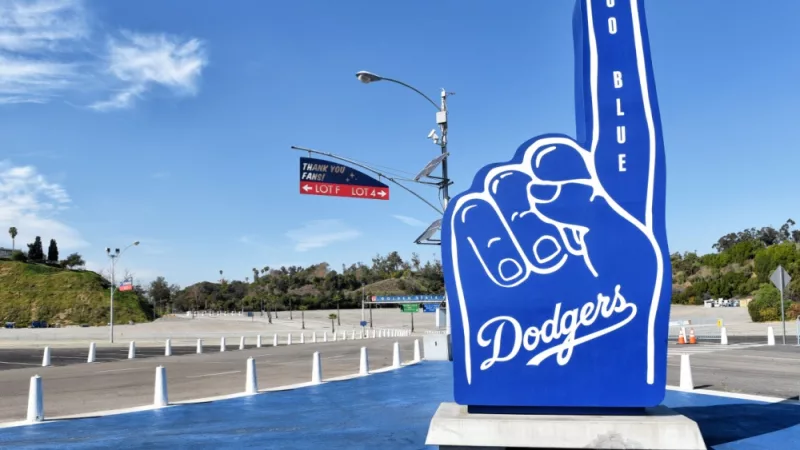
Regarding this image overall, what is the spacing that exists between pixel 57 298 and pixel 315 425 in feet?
381

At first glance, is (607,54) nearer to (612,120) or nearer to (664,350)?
(612,120)

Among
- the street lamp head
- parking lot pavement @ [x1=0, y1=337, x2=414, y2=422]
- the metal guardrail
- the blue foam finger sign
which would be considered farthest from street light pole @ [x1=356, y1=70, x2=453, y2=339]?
the metal guardrail

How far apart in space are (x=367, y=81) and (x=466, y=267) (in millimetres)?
12751

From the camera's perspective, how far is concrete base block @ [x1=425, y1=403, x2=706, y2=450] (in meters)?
6.57

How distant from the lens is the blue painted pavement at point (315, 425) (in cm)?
857

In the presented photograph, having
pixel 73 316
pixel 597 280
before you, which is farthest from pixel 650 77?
pixel 73 316

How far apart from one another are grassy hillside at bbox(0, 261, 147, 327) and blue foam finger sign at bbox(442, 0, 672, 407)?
112m

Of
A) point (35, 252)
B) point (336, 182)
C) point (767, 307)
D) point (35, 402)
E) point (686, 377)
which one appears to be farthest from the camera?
point (35, 252)

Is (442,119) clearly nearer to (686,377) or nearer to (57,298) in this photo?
(686,377)

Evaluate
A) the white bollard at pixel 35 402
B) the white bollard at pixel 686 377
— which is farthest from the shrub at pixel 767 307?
the white bollard at pixel 35 402

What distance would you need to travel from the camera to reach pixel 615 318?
7.16 metres

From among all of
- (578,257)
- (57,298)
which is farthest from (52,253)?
(578,257)

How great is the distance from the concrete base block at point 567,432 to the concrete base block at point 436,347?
1458cm

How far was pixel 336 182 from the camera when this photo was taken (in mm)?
20156
